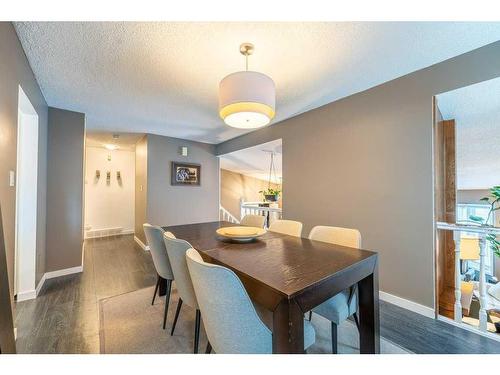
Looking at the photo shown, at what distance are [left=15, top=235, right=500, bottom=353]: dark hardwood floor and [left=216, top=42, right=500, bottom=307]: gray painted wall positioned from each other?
0.29 meters

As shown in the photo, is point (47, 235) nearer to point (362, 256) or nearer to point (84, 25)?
point (84, 25)

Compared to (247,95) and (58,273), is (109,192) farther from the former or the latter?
(247,95)

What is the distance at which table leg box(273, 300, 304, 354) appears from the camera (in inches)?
32.3

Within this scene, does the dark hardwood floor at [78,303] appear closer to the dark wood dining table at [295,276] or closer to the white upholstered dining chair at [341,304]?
the dark wood dining table at [295,276]

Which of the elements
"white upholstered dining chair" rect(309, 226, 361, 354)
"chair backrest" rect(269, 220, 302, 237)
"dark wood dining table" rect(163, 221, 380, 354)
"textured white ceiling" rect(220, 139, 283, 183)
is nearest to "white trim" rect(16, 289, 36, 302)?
"dark wood dining table" rect(163, 221, 380, 354)

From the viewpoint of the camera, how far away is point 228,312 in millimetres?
883

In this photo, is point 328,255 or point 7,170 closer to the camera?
point 328,255

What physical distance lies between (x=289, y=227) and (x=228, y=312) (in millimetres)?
1345

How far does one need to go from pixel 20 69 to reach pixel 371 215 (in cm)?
341

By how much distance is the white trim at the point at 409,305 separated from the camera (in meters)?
1.87

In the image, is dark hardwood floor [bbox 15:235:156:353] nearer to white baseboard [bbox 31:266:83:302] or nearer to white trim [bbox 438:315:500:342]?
white baseboard [bbox 31:266:83:302]

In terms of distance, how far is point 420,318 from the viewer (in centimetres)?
185

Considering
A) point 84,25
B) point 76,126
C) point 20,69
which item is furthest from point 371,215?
point 76,126

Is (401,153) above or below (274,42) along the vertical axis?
below
